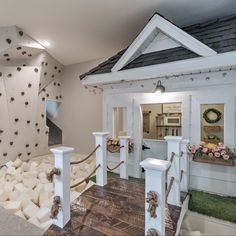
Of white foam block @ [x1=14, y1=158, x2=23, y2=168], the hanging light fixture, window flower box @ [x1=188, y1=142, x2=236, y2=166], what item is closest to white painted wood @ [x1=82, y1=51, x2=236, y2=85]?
the hanging light fixture

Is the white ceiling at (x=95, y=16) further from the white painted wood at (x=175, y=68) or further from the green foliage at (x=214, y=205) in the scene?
the green foliage at (x=214, y=205)

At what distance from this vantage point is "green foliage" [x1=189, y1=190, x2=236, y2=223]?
2.39 m

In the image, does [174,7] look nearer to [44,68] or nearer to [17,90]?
[44,68]

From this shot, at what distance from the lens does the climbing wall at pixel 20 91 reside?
4121 mm

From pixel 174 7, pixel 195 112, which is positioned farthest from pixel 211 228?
A: pixel 174 7

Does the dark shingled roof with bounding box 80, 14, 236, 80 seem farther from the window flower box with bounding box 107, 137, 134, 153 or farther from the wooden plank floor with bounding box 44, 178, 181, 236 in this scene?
the wooden plank floor with bounding box 44, 178, 181, 236

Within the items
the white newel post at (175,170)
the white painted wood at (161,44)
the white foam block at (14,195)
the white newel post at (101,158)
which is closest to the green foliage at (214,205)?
the white newel post at (175,170)

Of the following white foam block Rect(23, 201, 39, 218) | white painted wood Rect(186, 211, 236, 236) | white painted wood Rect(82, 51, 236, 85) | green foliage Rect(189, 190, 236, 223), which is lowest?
white foam block Rect(23, 201, 39, 218)

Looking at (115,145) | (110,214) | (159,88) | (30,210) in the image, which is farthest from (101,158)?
(159,88)

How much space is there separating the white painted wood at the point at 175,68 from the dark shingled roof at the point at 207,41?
9 centimetres

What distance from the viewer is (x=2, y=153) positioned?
4500mm

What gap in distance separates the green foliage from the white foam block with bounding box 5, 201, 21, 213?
2591mm

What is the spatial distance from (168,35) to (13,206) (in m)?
3.71

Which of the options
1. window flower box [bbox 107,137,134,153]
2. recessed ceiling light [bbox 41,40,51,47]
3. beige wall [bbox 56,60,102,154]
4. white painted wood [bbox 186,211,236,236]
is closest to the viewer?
white painted wood [bbox 186,211,236,236]
